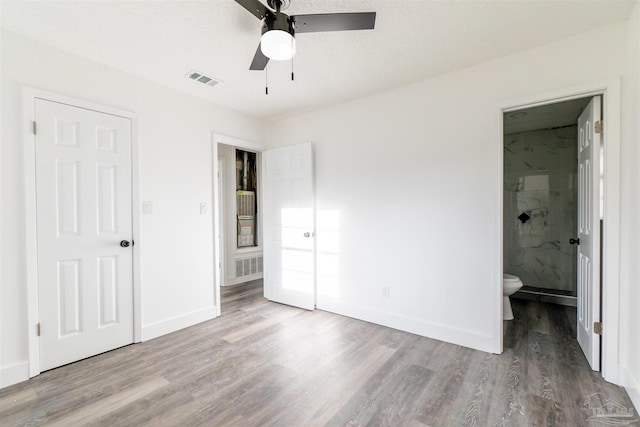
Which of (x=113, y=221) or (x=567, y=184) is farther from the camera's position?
(x=567, y=184)

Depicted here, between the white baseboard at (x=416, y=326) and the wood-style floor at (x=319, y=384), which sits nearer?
the wood-style floor at (x=319, y=384)

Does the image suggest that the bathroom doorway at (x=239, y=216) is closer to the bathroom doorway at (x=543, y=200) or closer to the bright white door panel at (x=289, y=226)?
the bright white door panel at (x=289, y=226)

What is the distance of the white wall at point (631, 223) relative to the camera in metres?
1.83

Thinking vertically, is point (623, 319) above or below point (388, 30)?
below

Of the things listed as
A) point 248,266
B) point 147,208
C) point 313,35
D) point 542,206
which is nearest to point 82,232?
point 147,208

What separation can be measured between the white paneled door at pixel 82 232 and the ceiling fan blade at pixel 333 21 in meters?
2.07

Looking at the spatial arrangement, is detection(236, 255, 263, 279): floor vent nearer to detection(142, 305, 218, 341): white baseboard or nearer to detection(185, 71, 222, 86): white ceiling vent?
detection(142, 305, 218, 341): white baseboard

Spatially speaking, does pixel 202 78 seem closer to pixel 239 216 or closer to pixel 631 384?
pixel 239 216

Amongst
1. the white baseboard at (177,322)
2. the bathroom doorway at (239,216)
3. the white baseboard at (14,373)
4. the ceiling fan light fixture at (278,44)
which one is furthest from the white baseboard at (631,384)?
the bathroom doorway at (239,216)

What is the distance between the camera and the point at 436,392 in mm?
1996

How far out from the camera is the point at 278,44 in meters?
1.59

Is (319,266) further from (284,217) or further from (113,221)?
(113,221)

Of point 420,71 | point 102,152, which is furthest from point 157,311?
point 420,71

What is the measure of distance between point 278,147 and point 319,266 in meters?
1.76
